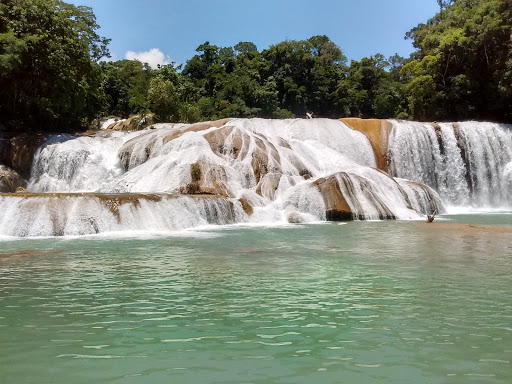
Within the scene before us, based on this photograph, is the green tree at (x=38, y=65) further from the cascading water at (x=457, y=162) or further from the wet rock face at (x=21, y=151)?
the cascading water at (x=457, y=162)

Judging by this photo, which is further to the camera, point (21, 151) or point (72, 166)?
point (21, 151)

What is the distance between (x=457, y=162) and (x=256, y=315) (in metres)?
25.6

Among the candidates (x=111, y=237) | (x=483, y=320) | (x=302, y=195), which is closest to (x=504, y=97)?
(x=302, y=195)

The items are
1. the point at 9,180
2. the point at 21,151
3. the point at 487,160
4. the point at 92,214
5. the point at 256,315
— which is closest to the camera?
the point at 256,315

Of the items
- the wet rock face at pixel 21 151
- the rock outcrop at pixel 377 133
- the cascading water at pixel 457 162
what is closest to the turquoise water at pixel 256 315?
the wet rock face at pixel 21 151

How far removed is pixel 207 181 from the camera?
808 inches

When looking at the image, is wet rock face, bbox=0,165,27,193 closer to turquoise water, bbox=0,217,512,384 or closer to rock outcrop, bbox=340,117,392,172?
turquoise water, bbox=0,217,512,384

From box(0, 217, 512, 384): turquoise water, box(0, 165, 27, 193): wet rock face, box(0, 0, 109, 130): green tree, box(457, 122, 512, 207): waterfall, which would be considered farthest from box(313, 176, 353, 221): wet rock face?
box(0, 0, 109, 130): green tree

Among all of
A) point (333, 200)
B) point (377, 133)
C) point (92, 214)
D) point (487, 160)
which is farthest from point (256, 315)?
point (487, 160)

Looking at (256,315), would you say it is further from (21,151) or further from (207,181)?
(21,151)

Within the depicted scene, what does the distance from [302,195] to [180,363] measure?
1545cm

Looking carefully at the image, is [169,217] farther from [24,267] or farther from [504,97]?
[504,97]

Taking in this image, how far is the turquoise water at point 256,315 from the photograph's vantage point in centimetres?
414

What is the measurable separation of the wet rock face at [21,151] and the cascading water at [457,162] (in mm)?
19812
